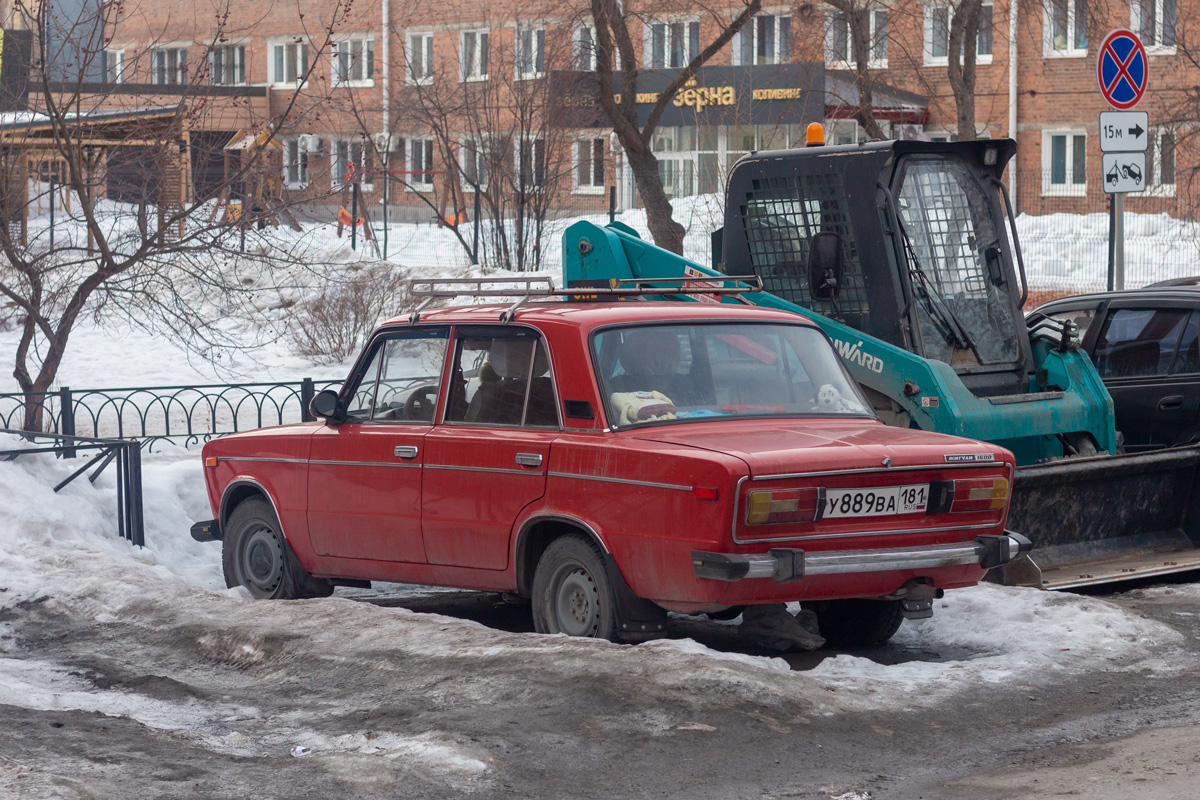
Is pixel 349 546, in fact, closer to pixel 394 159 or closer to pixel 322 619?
pixel 322 619

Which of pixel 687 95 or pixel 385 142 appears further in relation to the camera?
pixel 385 142

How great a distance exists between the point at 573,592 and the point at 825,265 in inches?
Answer: 135

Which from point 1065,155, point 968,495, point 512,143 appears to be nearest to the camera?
point 968,495

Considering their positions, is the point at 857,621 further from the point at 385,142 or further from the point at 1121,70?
the point at 385,142

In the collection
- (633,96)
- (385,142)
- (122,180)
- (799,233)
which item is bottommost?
(799,233)

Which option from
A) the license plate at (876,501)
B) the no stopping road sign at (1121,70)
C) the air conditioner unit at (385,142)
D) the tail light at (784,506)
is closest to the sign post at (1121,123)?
the no stopping road sign at (1121,70)

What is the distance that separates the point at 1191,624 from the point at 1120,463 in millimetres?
1597

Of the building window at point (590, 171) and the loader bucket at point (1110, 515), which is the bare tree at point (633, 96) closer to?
the loader bucket at point (1110, 515)

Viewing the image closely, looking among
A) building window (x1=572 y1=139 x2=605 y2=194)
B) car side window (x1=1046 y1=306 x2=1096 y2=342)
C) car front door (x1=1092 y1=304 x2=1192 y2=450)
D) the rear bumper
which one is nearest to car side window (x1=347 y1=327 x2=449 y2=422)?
the rear bumper

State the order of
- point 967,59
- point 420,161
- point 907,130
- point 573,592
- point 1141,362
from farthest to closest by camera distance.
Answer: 1. point 420,161
2. point 907,130
3. point 967,59
4. point 1141,362
5. point 573,592

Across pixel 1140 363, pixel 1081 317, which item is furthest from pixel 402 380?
pixel 1081 317

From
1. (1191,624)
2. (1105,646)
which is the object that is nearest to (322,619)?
(1105,646)

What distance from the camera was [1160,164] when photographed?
30609 mm

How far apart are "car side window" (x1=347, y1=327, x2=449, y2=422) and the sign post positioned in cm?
723
